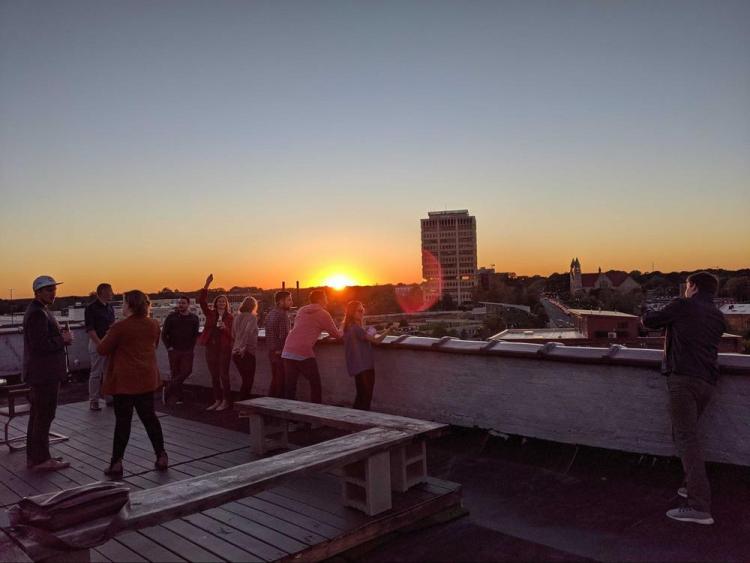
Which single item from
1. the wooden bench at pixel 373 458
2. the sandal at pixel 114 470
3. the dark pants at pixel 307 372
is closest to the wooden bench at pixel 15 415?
the sandal at pixel 114 470

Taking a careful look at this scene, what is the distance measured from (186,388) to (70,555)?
24.2ft

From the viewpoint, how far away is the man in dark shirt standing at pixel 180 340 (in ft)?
28.9

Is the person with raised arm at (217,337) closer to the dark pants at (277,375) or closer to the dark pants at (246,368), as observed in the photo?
the dark pants at (246,368)

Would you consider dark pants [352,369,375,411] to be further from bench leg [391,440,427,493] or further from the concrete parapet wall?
bench leg [391,440,427,493]

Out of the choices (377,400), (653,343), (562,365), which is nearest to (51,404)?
(377,400)

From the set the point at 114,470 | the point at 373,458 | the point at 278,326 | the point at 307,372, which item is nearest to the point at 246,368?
the point at 278,326

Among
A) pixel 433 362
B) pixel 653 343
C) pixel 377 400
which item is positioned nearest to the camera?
pixel 433 362

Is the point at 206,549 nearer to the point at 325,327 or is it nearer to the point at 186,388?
the point at 325,327

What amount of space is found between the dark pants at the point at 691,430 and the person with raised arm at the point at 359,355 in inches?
121

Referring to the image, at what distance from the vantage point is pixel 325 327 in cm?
693

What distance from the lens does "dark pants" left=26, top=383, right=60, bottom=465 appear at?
5258 millimetres

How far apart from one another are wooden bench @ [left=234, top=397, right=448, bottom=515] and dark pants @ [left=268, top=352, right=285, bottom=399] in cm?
214

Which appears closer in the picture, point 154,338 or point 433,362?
point 154,338

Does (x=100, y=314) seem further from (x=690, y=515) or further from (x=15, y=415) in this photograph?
(x=690, y=515)
